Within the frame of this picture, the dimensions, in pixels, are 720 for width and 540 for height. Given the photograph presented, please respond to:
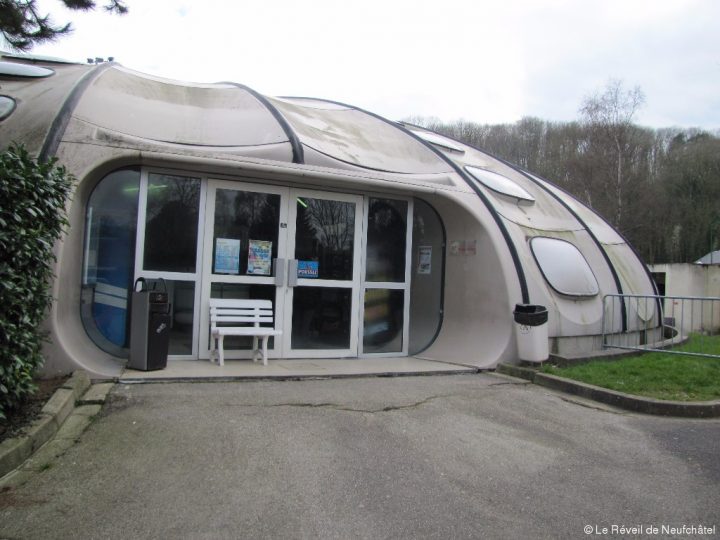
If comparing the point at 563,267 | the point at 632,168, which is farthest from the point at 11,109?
the point at 632,168

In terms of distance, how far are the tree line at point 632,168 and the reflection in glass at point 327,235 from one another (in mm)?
28230

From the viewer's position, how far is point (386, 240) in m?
9.02

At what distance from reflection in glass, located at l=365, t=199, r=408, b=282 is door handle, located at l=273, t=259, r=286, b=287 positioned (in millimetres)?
1482

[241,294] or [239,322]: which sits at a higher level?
[241,294]

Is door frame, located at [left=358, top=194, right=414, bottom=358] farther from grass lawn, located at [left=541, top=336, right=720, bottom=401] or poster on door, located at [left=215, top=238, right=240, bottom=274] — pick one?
grass lawn, located at [left=541, top=336, right=720, bottom=401]

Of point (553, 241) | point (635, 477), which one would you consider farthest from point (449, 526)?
point (553, 241)

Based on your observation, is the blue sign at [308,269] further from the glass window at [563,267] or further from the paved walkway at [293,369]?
the glass window at [563,267]

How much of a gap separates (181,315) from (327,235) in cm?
249

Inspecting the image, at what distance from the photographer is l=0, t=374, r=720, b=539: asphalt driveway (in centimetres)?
318

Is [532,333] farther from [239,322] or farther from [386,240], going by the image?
[239,322]

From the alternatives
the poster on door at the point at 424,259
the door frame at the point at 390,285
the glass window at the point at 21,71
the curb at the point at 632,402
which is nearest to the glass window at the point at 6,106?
the glass window at the point at 21,71

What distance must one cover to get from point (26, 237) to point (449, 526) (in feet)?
12.2

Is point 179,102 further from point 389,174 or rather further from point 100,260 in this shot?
point 389,174

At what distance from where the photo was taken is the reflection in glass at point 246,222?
25.4 ft
